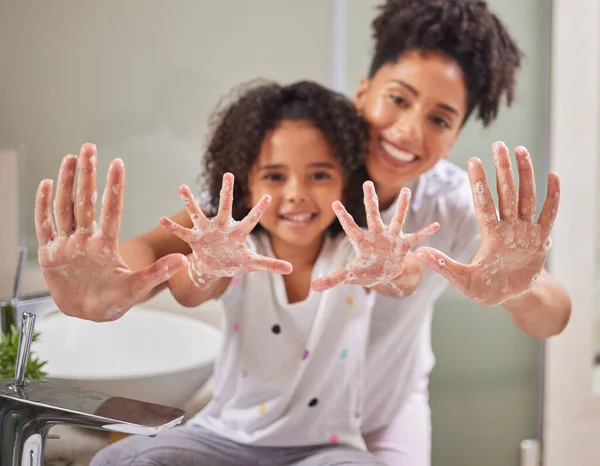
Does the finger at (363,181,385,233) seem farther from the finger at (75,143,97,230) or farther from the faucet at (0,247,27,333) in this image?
the faucet at (0,247,27,333)

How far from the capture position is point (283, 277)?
0.67m

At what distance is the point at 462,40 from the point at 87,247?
1.47ft

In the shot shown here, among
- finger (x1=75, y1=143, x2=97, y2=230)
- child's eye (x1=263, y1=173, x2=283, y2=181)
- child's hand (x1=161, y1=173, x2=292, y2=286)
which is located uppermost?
child's eye (x1=263, y1=173, x2=283, y2=181)

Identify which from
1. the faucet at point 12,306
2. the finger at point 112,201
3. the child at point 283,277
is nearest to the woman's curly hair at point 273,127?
the child at point 283,277

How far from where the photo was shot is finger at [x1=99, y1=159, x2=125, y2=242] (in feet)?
1.53

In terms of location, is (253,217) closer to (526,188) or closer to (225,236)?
(225,236)

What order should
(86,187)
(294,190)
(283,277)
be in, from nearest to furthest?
(86,187)
(294,190)
(283,277)

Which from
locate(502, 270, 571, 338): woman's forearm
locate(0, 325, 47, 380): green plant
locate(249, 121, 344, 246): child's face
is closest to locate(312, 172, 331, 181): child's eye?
Answer: locate(249, 121, 344, 246): child's face

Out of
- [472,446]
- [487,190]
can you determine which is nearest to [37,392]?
[487,190]

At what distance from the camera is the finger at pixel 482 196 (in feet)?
1.58

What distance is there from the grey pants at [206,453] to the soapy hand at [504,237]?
23cm

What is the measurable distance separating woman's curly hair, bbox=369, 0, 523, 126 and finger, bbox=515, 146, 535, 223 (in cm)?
19

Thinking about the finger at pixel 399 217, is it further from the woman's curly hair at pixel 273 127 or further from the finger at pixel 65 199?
the finger at pixel 65 199

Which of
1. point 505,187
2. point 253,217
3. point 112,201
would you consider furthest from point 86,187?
point 505,187
